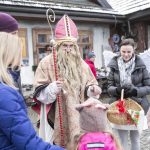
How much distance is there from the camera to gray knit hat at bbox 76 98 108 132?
2295mm

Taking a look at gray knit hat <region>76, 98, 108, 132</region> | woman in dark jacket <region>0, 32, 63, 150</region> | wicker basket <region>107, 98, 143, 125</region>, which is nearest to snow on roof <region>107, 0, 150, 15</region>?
wicker basket <region>107, 98, 143, 125</region>

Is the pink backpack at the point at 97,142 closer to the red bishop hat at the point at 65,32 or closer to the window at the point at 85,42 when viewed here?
the red bishop hat at the point at 65,32

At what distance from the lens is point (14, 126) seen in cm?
168

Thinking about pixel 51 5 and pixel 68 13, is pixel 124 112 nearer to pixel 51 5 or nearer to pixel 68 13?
pixel 68 13

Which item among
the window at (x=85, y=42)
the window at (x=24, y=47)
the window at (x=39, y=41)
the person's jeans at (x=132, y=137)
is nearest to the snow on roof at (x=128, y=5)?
the window at (x=85, y=42)

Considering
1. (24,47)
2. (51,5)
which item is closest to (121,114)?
(24,47)

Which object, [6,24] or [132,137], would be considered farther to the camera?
[132,137]

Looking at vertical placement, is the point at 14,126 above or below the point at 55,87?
below

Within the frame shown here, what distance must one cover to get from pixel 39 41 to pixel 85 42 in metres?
1.78

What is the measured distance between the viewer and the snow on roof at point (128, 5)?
11992 millimetres

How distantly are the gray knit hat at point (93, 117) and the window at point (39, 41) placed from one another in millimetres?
8004

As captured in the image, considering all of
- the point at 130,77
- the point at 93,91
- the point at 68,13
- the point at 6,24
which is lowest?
the point at 93,91

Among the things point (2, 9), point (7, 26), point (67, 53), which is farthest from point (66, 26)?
point (2, 9)

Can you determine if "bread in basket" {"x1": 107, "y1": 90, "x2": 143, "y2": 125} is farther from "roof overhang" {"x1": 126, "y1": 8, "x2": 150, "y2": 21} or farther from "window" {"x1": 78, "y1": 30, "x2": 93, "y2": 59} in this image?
"roof overhang" {"x1": 126, "y1": 8, "x2": 150, "y2": 21}
